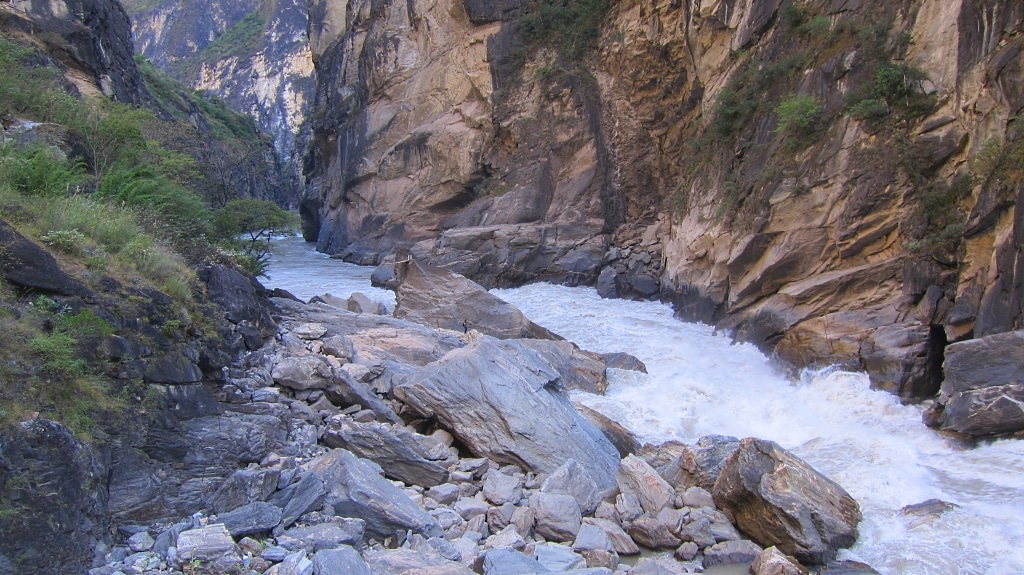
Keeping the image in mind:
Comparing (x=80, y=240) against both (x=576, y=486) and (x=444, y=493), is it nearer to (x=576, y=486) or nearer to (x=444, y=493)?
(x=444, y=493)

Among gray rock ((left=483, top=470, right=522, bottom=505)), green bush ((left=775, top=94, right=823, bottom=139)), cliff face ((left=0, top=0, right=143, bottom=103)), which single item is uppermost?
cliff face ((left=0, top=0, right=143, bottom=103))

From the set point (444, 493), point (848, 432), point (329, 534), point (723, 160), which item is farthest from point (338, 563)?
point (723, 160)

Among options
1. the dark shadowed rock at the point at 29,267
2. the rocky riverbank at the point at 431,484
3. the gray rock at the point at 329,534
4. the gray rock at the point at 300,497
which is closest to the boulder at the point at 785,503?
the rocky riverbank at the point at 431,484

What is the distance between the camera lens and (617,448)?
8.98m

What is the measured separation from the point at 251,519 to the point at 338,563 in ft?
3.12

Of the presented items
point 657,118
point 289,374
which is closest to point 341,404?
point 289,374

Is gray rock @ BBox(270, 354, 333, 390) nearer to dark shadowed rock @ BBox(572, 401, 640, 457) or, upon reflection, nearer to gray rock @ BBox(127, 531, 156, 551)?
gray rock @ BBox(127, 531, 156, 551)

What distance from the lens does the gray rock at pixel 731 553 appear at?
244 inches

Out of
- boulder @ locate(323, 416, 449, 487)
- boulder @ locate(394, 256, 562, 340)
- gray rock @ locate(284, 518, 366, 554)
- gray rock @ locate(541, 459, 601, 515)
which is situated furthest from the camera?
boulder @ locate(394, 256, 562, 340)

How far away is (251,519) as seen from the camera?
17.0 feet

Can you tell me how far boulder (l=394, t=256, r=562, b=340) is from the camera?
1488cm

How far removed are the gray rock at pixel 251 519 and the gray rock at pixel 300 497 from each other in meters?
0.10

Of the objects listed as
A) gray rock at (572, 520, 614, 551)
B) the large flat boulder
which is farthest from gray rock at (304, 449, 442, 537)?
the large flat boulder

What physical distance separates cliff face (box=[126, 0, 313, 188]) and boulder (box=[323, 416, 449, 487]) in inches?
3112
